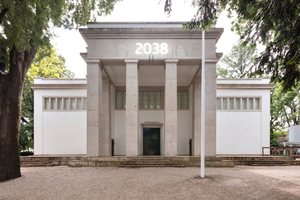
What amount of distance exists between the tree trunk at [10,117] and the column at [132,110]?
19.4 feet

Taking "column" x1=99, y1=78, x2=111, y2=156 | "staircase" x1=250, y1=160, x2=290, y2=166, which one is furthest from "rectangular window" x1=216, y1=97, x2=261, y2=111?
"column" x1=99, y1=78, x2=111, y2=156

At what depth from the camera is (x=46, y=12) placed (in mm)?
9477

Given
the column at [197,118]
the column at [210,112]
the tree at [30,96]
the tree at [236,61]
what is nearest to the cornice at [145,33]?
the column at [210,112]

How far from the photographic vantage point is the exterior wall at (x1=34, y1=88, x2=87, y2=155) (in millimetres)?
19984

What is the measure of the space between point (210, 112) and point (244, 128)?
8.28m

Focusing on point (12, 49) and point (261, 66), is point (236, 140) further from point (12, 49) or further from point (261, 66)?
point (12, 49)

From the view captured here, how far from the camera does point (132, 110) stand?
44.5 feet

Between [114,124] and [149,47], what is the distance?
351 inches

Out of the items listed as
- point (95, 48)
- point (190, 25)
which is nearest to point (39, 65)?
point (95, 48)

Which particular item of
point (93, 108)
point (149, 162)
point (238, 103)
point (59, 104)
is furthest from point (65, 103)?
point (238, 103)

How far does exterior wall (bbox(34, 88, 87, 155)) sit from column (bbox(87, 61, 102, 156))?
7100 mm

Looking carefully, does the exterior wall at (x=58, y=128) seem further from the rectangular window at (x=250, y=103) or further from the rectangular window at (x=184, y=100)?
the rectangular window at (x=250, y=103)

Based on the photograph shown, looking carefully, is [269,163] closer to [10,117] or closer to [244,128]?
A: [244,128]

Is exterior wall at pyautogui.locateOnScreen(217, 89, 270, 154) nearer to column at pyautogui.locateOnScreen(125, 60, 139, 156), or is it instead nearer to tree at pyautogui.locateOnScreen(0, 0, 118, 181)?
column at pyautogui.locateOnScreen(125, 60, 139, 156)
